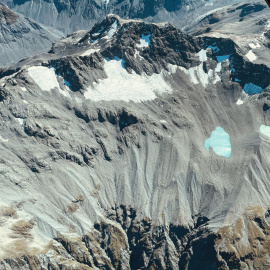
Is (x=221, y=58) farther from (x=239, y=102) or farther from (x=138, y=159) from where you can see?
(x=138, y=159)

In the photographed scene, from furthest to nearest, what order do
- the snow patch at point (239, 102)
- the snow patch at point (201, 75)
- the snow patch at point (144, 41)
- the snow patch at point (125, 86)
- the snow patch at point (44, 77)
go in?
the snow patch at point (144, 41)
the snow patch at point (201, 75)
the snow patch at point (239, 102)
the snow patch at point (125, 86)
the snow patch at point (44, 77)

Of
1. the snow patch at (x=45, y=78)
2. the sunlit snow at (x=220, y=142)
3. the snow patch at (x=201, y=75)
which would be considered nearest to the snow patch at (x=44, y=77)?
the snow patch at (x=45, y=78)

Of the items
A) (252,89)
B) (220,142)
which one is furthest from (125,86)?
(252,89)

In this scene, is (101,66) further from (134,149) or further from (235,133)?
(235,133)

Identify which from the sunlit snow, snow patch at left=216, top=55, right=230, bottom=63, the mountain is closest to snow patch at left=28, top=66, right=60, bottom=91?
the mountain

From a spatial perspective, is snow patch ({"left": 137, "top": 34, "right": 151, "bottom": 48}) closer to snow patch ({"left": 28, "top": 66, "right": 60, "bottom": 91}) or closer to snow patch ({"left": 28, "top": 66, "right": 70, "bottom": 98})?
snow patch ({"left": 28, "top": 66, "right": 70, "bottom": 98})

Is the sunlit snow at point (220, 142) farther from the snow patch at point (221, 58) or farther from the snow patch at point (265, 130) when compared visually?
the snow patch at point (221, 58)

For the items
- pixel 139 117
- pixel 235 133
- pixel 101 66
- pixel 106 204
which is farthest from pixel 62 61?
pixel 235 133
